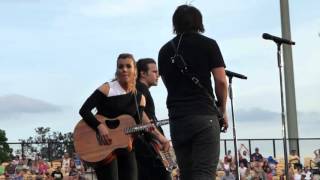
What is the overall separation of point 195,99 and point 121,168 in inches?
64.8

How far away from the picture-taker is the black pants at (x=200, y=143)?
203 inches

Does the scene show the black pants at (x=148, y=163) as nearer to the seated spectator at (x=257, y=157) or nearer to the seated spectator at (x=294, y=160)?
the seated spectator at (x=257, y=157)

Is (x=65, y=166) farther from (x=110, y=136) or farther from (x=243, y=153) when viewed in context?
(x=110, y=136)

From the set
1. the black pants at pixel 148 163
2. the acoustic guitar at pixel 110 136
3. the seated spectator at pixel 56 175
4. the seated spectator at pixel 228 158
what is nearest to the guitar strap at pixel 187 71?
the acoustic guitar at pixel 110 136

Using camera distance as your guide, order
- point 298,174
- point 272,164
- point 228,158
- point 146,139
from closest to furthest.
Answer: point 146,139 < point 298,174 < point 228,158 < point 272,164

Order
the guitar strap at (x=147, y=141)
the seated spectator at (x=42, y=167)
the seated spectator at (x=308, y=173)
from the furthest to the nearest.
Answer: the seated spectator at (x=308, y=173)
the seated spectator at (x=42, y=167)
the guitar strap at (x=147, y=141)

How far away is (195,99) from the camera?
5238 mm

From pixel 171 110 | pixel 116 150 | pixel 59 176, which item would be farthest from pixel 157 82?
pixel 59 176

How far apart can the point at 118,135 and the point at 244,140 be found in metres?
17.4

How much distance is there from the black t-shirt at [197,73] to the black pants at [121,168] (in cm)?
132

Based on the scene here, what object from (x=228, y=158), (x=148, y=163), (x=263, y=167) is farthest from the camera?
(x=263, y=167)

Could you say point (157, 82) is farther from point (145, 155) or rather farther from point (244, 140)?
point (244, 140)

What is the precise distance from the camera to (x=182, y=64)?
5301 mm

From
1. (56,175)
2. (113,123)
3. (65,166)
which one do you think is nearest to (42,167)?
(65,166)
